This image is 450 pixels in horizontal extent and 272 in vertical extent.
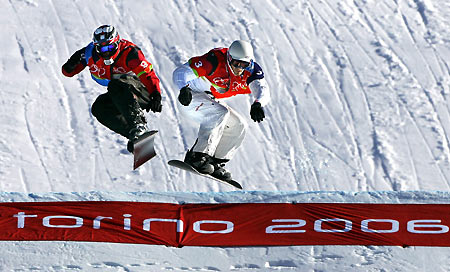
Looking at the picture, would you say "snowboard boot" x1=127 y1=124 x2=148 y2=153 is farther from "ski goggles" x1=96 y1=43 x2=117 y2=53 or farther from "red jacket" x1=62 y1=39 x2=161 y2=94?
"ski goggles" x1=96 y1=43 x2=117 y2=53

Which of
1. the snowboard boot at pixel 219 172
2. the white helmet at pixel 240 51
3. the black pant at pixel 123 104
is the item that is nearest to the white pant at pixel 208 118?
the snowboard boot at pixel 219 172

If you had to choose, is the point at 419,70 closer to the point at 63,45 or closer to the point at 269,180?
the point at 269,180

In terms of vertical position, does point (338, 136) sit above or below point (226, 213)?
above

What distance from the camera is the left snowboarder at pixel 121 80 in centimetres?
1051

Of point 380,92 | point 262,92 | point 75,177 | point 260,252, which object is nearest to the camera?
point 262,92

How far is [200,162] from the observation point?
10695mm

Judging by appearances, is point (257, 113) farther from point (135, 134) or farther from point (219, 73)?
point (135, 134)

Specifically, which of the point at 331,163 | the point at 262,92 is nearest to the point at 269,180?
the point at 331,163

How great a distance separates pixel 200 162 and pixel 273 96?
645 centimetres

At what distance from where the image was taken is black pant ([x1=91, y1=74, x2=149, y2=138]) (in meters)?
10.5

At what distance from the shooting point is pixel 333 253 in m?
11.6

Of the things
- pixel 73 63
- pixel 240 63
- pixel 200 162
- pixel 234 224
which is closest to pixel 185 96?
pixel 240 63

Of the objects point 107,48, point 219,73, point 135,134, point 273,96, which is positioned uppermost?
point 273,96

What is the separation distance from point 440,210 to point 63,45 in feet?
25.9
